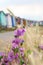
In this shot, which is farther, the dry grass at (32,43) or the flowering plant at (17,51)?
the flowering plant at (17,51)

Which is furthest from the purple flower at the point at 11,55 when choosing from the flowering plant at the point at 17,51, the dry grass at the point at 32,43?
the dry grass at the point at 32,43

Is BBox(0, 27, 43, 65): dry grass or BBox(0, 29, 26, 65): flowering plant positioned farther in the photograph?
BBox(0, 29, 26, 65): flowering plant

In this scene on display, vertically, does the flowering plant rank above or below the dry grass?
below

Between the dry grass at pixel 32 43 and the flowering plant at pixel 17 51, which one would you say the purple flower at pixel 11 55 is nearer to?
the flowering plant at pixel 17 51

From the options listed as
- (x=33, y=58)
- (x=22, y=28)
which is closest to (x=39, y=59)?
(x=33, y=58)

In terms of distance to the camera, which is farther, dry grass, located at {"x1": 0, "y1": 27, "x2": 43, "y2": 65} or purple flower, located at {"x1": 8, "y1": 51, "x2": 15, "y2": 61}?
purple flower, located at {"x1": 8, "y1": 51, "x2": 15, "y2": 61}

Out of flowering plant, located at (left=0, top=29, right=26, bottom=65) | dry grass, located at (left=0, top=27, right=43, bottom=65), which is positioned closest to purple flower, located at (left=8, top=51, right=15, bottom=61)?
flowering plant, located at (left=0, top=29, right=26, bottom=65)

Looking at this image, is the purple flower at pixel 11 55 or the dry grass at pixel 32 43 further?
the purple flower at pixel 11 55

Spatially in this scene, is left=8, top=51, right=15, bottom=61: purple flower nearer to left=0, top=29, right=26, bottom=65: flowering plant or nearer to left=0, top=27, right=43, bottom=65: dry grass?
left=0, top=29, right=26, bottom=65: flowering plant

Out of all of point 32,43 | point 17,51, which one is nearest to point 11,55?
point 17,51

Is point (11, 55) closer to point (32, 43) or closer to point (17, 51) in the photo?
point (17, 51)

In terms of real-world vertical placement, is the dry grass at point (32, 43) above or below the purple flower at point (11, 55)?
above

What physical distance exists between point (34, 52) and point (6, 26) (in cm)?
252

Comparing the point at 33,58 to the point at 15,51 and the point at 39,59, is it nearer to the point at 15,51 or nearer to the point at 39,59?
the point at 39,59
